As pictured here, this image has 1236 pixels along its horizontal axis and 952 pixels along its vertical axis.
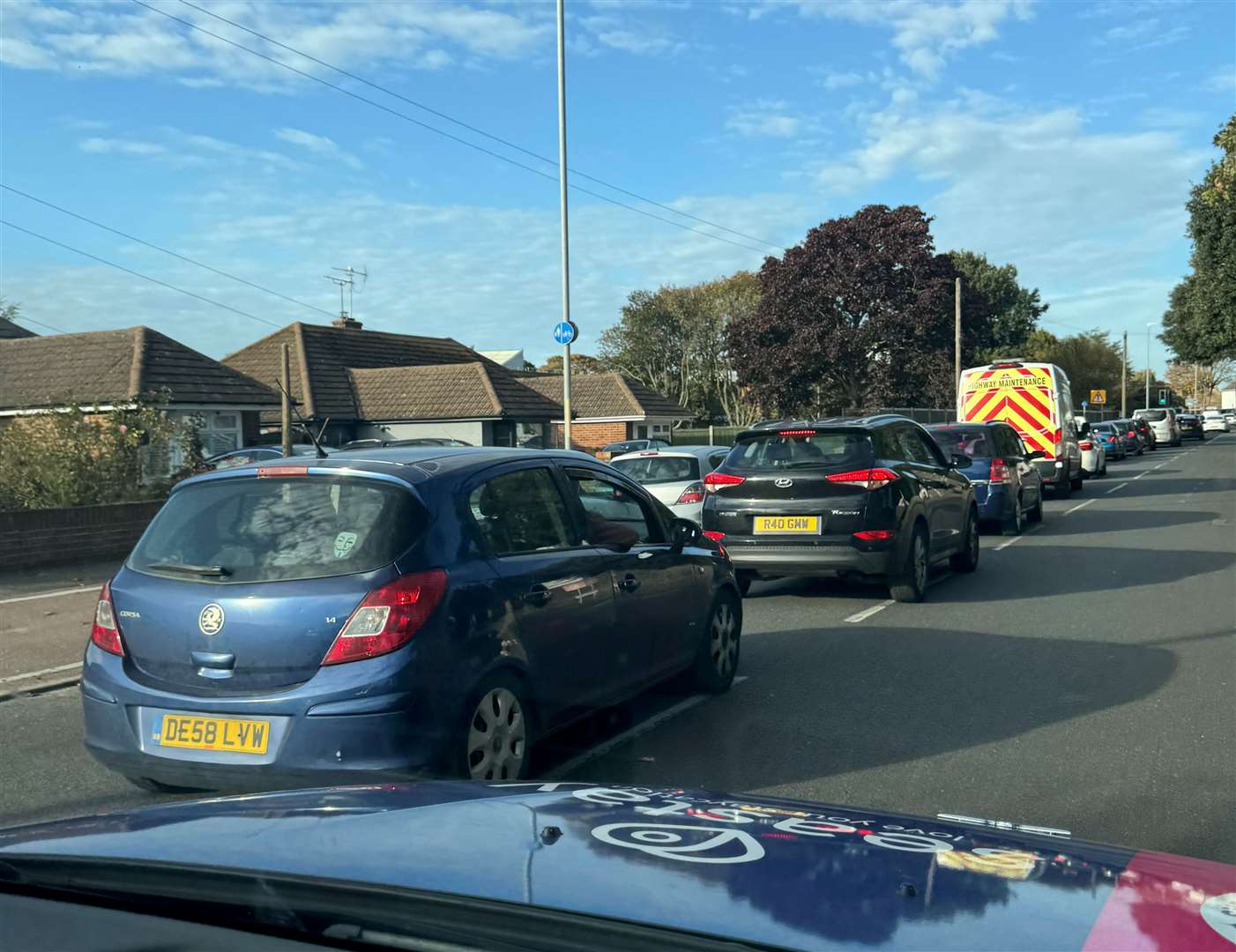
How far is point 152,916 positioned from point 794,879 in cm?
102

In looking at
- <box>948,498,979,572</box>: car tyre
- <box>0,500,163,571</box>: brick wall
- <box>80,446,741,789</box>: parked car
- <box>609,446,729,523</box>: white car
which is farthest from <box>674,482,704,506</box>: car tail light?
<box>80,446,741,789</box>: parked car

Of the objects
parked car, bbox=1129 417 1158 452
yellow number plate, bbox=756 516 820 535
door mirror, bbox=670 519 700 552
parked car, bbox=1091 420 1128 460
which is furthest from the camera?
parked car, bbox=1129 417 1158 452

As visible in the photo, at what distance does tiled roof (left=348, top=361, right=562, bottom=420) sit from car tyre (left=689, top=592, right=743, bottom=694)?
95.8 ft

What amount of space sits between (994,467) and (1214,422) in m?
75.7

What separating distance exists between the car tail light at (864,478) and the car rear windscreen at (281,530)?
20.2 ft

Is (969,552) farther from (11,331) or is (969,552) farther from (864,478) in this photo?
(11,331)

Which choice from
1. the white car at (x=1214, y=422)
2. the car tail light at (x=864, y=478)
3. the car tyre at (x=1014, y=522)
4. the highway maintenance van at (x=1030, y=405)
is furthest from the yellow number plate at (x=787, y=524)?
the white car at (x=1214, y=422)

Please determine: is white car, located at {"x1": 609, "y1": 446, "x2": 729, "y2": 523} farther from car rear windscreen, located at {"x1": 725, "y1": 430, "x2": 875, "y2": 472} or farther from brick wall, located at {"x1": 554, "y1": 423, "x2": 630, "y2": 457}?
brick wall, located at {"x1": 554, "y1": 423, "x2": 630, "y2": 457}

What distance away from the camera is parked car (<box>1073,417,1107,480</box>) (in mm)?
31891

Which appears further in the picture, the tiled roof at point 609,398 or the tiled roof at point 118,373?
the tiled roof at point 609,398

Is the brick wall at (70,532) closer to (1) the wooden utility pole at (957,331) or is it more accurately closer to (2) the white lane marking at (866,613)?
(2) the white lane marking at (866,613)

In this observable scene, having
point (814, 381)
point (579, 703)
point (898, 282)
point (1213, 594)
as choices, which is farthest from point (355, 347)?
point (579, 703)

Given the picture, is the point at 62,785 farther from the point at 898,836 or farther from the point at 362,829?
the point at 898,836

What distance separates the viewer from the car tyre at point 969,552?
12.8 metres
